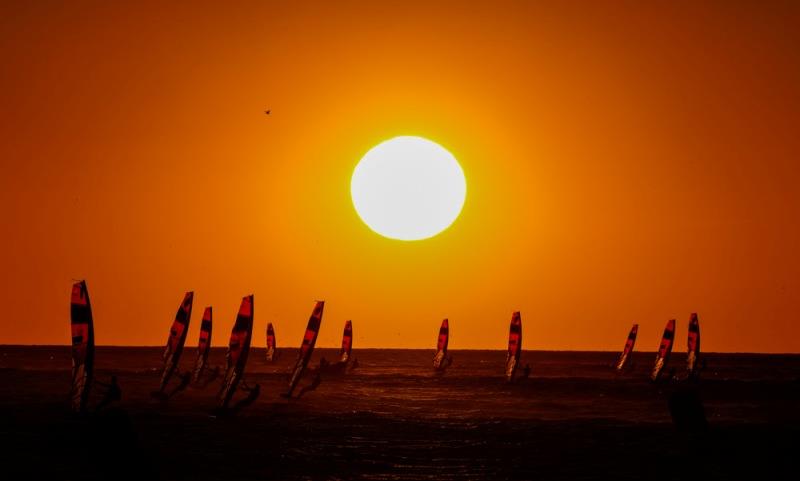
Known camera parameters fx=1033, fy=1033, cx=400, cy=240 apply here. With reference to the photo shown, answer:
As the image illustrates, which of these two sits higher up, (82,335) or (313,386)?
(82,335)

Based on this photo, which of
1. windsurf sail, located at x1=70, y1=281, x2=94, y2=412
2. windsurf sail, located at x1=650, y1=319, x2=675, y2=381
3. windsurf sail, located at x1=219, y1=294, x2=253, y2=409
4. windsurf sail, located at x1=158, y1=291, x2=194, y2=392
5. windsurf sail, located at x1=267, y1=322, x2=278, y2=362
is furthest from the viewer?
windsurf sail, located at x1=267, y1=322, x2=278, y2=362

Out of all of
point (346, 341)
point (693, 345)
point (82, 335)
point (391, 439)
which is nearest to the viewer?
point (391, 439)

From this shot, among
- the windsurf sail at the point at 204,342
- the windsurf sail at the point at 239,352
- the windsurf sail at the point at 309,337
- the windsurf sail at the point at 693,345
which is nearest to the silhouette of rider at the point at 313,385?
the windsurf sail at the point at 309,337

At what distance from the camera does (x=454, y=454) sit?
25547mm

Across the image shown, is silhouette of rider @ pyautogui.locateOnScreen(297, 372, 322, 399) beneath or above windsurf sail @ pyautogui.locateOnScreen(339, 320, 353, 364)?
beneath

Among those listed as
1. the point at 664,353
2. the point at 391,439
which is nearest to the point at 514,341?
the point at 664,353

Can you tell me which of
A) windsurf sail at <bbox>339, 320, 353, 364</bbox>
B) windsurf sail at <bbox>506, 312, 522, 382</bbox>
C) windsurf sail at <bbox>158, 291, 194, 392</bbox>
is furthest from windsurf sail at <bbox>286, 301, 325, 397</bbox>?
windsurf sail at <bbox>339, 320, 353, 364</bbox>

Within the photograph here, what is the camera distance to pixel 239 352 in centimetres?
3656

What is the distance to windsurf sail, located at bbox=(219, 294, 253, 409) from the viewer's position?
1422 inches

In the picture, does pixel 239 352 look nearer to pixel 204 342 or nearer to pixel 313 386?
pixel 204 342

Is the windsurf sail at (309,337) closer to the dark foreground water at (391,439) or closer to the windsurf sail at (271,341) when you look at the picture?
the dark foreground water at (391,439)

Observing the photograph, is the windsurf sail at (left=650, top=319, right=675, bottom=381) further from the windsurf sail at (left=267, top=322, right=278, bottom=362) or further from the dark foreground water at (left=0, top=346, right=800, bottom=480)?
the windsurf sail at (left=267, top=322, right=278, bottom=362)

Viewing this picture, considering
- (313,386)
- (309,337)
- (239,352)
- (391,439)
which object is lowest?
(391,439)

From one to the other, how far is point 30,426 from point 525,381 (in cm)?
4248
